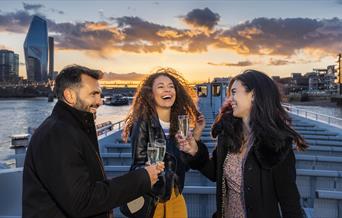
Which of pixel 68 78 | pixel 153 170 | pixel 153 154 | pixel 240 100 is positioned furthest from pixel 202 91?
pixel 68 78

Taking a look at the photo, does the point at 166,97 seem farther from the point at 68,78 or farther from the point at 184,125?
the point at 68,78

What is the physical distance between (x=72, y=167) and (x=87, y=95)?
46cm

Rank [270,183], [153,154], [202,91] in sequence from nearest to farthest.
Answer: [153,154], [270,183], [202,91]

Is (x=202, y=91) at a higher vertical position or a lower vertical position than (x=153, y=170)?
higher

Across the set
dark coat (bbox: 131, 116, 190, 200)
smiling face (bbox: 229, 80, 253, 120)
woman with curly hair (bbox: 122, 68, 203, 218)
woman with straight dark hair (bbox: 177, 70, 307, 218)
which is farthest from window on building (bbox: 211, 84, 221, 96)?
smiling face (bbox: 229, 80, 253, 120)

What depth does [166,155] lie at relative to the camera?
10.0 ft

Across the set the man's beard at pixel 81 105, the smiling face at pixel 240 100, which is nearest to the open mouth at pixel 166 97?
the smiling face at pixel 240 100

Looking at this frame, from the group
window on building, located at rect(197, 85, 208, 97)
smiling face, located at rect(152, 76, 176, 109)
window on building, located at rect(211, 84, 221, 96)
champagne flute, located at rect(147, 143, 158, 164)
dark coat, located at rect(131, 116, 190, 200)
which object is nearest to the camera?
champagne flute, located at rect(147, 143, 158, 164)

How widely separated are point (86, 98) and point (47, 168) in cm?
47

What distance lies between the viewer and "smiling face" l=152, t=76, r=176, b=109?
330 cm

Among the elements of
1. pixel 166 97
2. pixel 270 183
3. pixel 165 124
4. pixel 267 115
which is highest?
pixel 166 97

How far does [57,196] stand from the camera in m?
1.94

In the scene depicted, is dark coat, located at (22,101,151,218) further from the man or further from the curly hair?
the curly hair

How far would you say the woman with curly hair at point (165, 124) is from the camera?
302 centimetres
